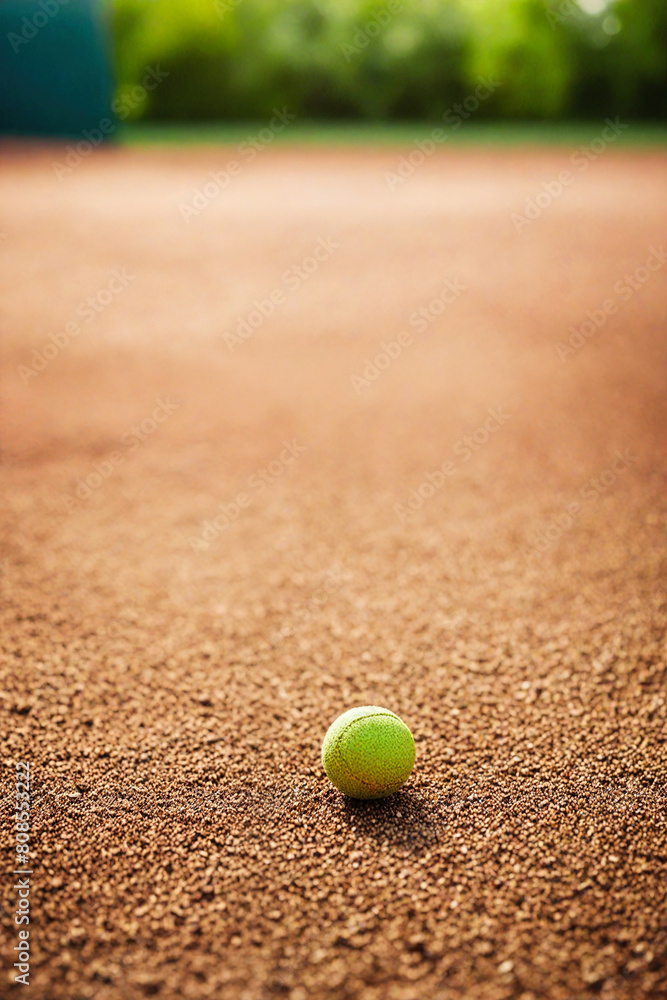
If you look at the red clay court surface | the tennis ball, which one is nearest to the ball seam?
the tennis ball

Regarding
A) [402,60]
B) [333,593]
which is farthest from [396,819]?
[402,60]

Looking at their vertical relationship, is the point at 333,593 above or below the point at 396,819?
below

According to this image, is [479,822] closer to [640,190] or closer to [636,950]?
[636,950]

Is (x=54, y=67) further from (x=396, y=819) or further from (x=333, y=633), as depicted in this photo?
(x=396, y=819)

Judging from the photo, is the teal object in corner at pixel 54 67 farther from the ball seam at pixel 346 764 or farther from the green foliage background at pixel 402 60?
the ball seam at pixel 346 764

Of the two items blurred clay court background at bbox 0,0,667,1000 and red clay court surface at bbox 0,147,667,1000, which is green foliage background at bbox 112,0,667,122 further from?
red clay court surface at bbox 0,147,667,1000

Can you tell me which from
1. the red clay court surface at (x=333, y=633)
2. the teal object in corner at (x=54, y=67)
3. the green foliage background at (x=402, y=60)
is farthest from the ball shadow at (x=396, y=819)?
the green foliage background at (x=402, y=60)
